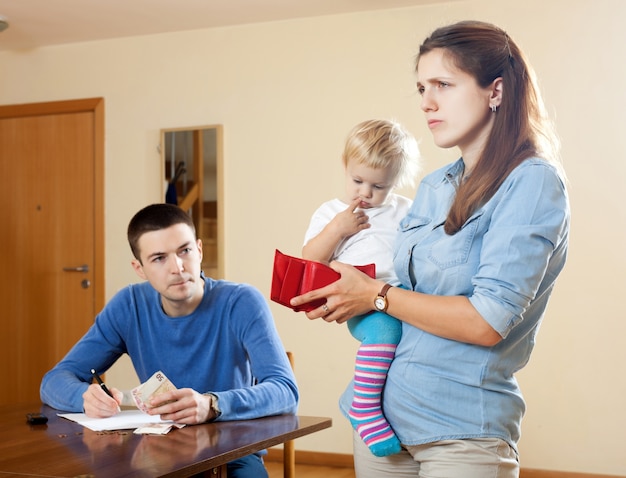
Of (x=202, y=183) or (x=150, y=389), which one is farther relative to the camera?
(x=202, y=183)

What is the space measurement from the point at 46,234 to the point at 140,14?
1609mm

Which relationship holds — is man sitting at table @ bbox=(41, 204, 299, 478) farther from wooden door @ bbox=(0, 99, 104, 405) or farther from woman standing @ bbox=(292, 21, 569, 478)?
wooden door @ bbox=(0, 99, 104, 405)

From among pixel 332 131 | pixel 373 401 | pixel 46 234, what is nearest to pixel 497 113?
pixel 373 401

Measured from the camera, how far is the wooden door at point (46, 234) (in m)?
5.27

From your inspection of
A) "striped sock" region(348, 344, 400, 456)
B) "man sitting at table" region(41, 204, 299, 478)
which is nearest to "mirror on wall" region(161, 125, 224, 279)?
"man sitting at table" region(41, 204, 299, 478)

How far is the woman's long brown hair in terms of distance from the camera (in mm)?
1345

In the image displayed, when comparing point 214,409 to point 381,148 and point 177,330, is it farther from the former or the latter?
point 381,148

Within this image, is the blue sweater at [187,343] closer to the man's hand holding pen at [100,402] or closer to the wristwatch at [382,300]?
the man's hand holding pen at [100,402]

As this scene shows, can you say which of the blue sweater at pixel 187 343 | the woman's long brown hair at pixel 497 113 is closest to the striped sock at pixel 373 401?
the woman's long brown hair at pixel 497 113

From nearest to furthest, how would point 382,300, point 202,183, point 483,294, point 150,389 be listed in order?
point 483,294, point 382,300, point 150,389, point 202,183

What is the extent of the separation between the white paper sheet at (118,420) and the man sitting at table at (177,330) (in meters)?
0.12

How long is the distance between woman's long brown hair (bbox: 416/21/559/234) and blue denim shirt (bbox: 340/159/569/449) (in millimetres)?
26

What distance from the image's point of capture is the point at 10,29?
500 cm

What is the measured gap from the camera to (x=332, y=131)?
4668 millimetres
